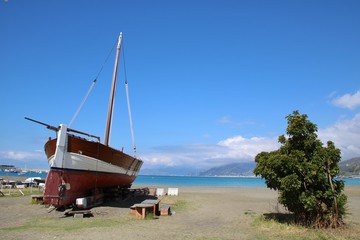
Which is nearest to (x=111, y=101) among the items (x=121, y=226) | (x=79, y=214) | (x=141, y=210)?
(x=79, y=214)

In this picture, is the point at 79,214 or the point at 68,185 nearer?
the point at 79,214

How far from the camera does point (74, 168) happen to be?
58.8 ft

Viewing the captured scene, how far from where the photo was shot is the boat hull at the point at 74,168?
17.0m

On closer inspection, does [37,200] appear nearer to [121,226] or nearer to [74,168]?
[74,168]

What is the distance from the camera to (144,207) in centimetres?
1451

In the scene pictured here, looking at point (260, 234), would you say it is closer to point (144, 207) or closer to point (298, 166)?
point (298, 166)

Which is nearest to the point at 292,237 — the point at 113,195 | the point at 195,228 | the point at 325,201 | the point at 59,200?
the point at 325,201

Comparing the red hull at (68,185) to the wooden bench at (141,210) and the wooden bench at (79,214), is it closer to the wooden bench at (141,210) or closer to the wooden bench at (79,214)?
the wooden bench at (79,214)

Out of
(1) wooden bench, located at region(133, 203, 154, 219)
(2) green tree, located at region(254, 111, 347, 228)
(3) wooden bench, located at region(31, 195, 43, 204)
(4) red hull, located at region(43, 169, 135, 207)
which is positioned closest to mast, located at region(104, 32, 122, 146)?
(4) red hull, located at region(43, 169, 135, 207)

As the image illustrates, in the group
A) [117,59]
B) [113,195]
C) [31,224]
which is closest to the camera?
[31,224]

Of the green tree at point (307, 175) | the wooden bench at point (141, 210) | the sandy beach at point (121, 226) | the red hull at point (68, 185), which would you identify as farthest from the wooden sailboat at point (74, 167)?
the green tree at point (307, 175)

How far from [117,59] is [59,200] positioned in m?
13.6

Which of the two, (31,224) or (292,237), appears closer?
(292,237)

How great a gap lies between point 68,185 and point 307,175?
11990mm
